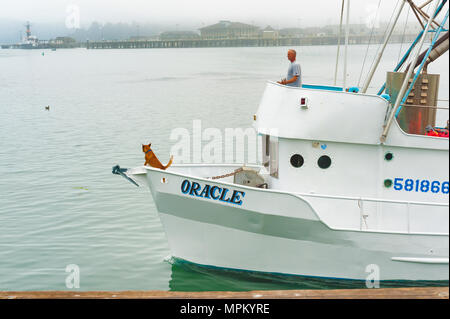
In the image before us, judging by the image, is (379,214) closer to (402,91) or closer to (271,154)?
(402,91)

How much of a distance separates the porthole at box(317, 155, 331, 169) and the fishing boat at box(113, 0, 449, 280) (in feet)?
0.07

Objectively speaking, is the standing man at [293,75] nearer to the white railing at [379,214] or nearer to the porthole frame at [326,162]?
the porthole frame at [326,162]

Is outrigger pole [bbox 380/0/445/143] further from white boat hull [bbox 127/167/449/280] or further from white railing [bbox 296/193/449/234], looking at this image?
white boat hull [bbox 127/167/449/280]

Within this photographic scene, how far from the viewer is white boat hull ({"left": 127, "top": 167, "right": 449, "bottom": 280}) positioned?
11586mm

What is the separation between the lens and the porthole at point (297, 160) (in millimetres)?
12312

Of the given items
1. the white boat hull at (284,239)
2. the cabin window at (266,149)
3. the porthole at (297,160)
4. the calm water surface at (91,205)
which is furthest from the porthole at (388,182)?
the cabin window at (266,149)

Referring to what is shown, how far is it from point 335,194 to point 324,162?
72 centimetres

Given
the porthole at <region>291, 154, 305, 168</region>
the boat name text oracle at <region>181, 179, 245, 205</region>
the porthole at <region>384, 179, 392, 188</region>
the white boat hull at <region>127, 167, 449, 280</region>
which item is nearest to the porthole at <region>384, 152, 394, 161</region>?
the porthole at <region>384, 179, 392, 188</region>

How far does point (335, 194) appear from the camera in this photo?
40.4 feet

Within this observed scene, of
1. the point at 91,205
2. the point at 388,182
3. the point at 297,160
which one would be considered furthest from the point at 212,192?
the point at 91,205

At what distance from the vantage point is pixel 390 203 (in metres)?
11.9

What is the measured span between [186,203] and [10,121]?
36.6m
